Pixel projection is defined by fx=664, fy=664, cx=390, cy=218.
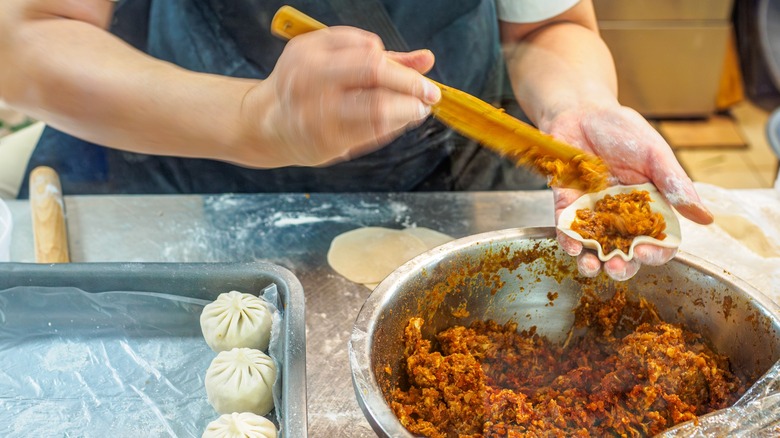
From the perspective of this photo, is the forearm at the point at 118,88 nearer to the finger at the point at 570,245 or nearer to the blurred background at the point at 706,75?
the finger at the point at 570,245

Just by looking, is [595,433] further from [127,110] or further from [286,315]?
[127,110]

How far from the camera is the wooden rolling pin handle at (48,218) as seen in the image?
4.82 feet

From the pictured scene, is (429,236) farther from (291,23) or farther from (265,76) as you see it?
(291,23)

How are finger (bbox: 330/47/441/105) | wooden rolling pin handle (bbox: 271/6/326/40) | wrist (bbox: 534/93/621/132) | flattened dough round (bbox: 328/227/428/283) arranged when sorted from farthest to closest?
1. flattened dough round (bbox: 328/227/428/283)
2. wrist (bbox: 534/93/621/132)
3. wooden rolling pin handle (bbox: 271/6/326/40)
4. finger (bbox: 330/47/441/105)

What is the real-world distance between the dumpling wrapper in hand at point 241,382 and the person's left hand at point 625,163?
56 cm

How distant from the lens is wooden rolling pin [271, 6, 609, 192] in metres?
1.04

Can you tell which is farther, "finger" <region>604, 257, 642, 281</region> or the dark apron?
the dark apron

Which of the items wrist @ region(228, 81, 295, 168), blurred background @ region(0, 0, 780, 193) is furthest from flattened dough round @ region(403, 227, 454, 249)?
blurred background @ region(0, 0, 780, 193)

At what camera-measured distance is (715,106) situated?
3799 mm

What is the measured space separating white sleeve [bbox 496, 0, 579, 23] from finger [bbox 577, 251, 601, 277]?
2.49 feet

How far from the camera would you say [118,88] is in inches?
51.4

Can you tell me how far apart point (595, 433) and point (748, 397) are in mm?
239

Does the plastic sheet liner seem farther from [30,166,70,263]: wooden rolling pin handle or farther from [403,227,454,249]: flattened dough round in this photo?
[403,227,454,249]: flattened dough round

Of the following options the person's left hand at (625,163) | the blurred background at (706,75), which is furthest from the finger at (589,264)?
the blurred background at (706,75)
